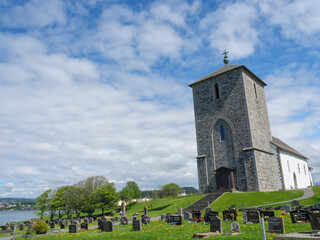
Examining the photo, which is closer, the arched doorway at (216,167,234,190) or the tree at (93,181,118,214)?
the arched doorway at (216,167,234,190)

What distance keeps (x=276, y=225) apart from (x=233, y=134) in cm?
2534

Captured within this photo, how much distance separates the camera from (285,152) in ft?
140

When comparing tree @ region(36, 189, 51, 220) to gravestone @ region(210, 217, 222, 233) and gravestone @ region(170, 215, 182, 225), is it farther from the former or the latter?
gravestone @ region(210, 217, 222, 233)

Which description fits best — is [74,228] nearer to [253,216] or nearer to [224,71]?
[253,216]

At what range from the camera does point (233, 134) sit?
3719 cm

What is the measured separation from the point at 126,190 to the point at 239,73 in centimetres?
5374

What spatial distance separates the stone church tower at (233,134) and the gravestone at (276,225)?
22.0m

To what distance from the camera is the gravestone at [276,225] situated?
12.4 meters

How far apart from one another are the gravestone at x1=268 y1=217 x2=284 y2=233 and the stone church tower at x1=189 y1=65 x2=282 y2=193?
22.0 m

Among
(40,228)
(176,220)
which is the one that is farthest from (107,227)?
(40,228)

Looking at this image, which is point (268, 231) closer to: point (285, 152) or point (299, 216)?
point (299, 216)

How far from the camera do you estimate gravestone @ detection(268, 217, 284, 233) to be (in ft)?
40.5

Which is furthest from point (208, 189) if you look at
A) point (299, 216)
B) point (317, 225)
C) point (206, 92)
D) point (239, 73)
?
point (317, 225)

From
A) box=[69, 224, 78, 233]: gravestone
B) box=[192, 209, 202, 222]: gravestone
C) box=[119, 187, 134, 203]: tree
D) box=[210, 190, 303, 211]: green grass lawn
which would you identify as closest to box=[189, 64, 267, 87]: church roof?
box=[210, 190, 303, 211]: green grass lawn
